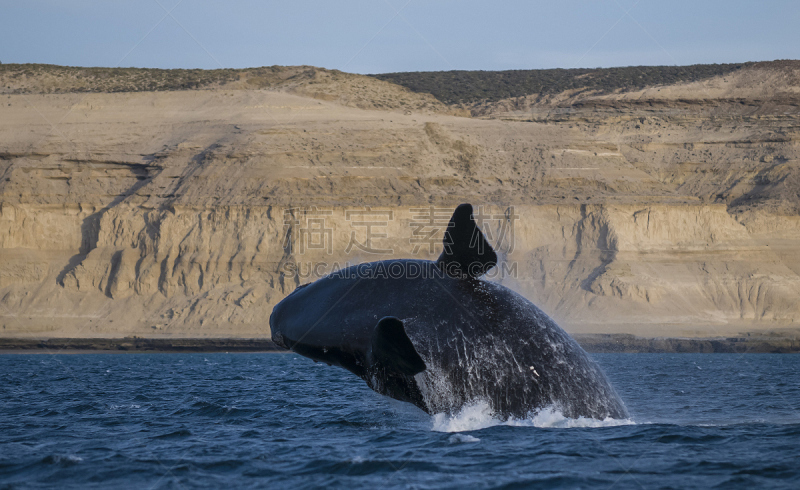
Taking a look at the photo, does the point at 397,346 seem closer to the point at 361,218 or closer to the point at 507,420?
the point at 507,420

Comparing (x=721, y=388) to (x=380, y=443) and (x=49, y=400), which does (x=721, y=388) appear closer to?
(x=380, y=443)

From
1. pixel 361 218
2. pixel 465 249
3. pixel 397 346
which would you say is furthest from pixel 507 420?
pixel 361 218

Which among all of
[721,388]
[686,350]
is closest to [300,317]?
[721,388]

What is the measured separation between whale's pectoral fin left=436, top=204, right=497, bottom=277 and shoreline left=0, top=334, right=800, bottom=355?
38624mm

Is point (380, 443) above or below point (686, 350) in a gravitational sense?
above

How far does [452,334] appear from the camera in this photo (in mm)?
6520

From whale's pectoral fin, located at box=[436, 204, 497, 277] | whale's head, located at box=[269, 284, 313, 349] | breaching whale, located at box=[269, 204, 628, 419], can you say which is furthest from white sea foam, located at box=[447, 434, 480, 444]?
whale's head, located at box=[269, 284, 313, 349]

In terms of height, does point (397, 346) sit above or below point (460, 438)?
above

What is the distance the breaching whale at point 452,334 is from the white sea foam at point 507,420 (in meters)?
0.08

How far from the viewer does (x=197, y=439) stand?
9.44 m

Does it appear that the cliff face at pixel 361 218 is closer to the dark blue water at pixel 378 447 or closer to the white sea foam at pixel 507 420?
the dark blue water at pixel 378 447

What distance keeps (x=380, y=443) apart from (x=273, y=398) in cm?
699

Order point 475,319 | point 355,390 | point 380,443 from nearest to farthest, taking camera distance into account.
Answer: point 475,319 < point 380,443 < point 355,390

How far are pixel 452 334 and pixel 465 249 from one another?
32.2 inches
